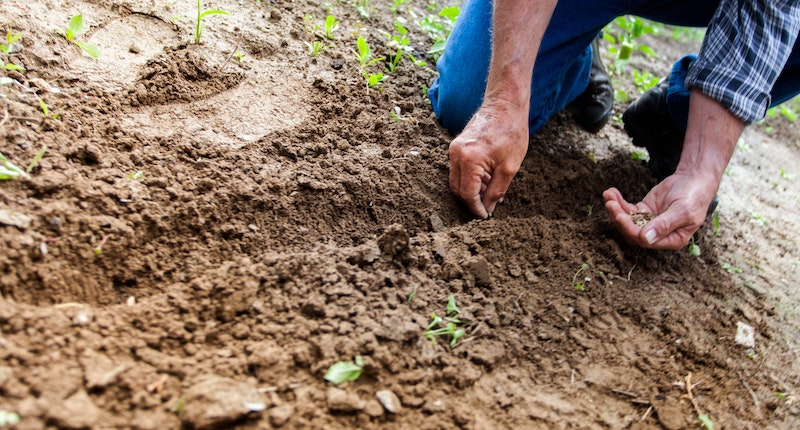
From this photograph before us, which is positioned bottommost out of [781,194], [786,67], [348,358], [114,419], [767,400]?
[114,419]

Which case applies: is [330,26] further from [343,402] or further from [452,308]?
[343,402]

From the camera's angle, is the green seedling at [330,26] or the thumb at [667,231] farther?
the green seedling at [330,26]

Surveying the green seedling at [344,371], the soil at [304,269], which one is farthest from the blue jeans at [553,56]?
the green seedling at [344,371]

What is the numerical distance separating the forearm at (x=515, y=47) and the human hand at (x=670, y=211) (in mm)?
506

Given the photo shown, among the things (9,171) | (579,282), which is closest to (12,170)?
(9,171)

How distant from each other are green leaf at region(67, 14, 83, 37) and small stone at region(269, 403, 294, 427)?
1486 millimetres

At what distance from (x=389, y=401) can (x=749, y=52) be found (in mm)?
1761

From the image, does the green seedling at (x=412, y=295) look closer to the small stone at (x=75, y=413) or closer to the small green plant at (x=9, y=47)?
the small stone at (x=75, y=413)

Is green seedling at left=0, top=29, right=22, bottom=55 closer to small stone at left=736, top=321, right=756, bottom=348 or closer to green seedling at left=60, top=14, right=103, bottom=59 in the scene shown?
green seedling at left=60, top=14, right=103, bottom=59

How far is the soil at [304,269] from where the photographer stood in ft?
3.74

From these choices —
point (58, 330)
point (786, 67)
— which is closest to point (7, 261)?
point (58, 330)

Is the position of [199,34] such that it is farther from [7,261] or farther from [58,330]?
[58,330]

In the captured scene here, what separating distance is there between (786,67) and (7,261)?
269 centimetres

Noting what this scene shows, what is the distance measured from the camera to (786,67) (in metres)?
2.10
